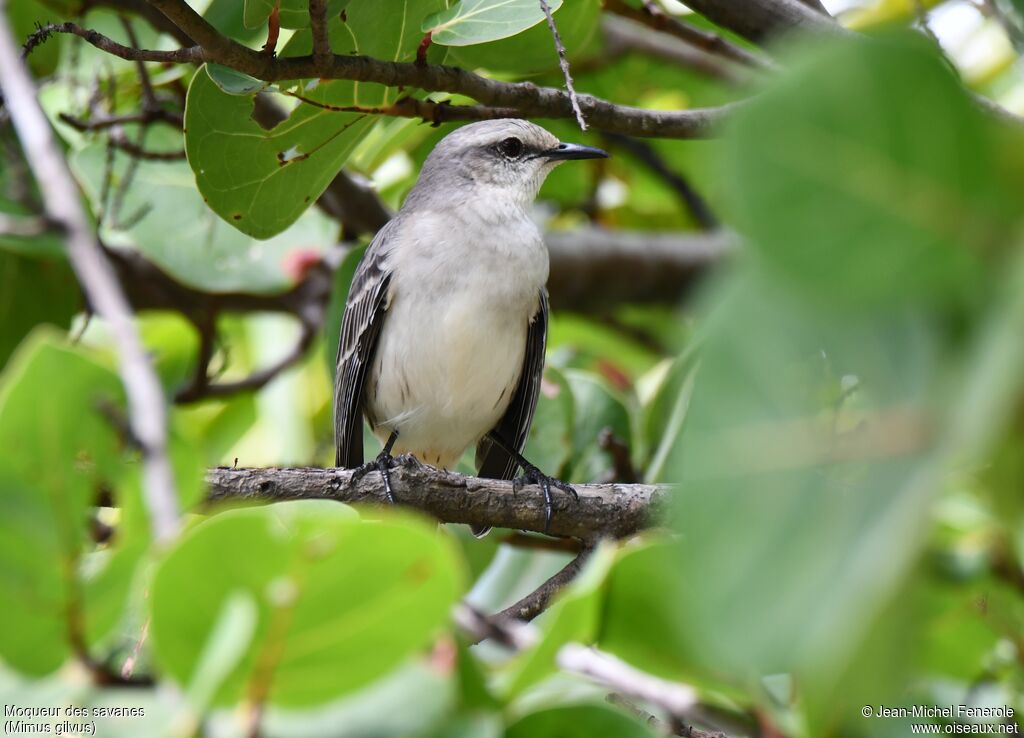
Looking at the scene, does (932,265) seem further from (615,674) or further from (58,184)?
(58,184)

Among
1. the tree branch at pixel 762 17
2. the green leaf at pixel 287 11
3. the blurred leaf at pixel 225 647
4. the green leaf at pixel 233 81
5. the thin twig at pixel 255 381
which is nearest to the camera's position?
the blurred leaf at pixel 225 647

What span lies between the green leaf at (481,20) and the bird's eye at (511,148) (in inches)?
90.7

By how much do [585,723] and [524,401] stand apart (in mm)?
3572

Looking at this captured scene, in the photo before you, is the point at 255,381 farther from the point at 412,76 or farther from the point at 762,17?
the point at 762,17

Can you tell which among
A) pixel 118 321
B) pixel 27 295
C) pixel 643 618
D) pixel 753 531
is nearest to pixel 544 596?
pixel 643 618

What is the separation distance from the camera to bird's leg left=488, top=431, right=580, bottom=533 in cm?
345

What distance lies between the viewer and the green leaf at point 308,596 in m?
1.20

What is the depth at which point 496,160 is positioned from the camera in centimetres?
540

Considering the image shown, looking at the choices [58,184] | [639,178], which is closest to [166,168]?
[639,178]

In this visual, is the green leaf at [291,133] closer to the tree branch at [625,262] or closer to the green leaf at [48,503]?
the green leaf at [48,503]

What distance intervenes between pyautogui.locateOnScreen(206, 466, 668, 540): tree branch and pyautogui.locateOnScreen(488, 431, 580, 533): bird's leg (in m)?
0.02

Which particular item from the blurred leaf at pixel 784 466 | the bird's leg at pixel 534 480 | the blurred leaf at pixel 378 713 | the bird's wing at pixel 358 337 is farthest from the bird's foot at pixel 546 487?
the blurred leaf at pixel 784 466

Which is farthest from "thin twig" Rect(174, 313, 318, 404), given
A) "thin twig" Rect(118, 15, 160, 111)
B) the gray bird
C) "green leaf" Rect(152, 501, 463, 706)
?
"green leaf" Rect(152, 501, 463, 706)

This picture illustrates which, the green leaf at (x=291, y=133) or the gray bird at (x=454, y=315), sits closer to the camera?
the green leaf at (x=291, y=133)
